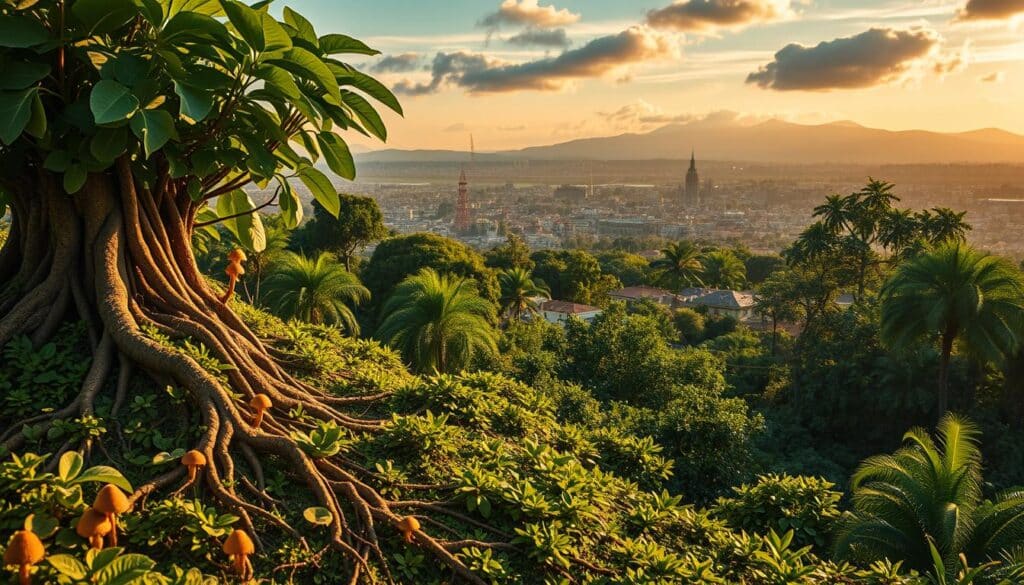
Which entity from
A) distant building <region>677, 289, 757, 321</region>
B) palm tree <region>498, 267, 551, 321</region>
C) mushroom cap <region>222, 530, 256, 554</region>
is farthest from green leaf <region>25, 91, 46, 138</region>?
distant building <region>677, 289, 757, 321</region>

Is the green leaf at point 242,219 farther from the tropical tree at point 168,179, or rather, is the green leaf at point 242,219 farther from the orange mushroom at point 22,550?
the orange mushroom at point 22,550

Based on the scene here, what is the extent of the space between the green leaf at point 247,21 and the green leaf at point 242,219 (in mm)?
1694

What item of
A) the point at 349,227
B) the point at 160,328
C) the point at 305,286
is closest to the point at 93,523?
the point at 160,328

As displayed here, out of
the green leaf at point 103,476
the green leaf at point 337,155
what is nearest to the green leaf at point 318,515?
the green leaf at point 103,476

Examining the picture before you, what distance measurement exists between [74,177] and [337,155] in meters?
1.31

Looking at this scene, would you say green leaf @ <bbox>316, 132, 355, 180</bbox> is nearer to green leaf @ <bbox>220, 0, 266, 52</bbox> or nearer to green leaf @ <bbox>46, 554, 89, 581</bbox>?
green leaf @ <bbox>220, 0, 266, 52</bbox>

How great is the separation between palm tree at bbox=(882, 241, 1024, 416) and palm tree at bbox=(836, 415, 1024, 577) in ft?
28.3

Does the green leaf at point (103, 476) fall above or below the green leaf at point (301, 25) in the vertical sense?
below

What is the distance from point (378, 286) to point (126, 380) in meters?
25.0

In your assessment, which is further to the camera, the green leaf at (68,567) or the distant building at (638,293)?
the distant building at (638,293)

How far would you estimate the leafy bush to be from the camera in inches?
186

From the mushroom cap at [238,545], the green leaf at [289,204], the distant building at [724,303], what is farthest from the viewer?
the distant building at [724,303]

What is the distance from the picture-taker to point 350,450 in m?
3.95

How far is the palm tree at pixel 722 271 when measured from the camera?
167 feet
